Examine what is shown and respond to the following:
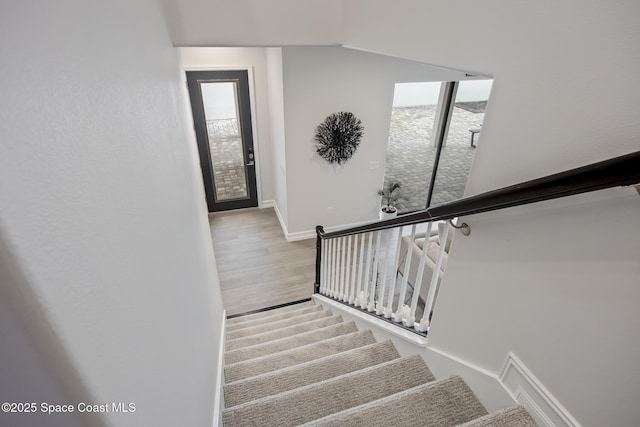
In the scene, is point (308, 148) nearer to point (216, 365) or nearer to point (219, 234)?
point (219, 234)

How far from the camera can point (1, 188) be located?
0.34 m

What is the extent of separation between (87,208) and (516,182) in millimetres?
1127

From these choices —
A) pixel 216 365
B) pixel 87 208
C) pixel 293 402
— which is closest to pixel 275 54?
pixel 216 365

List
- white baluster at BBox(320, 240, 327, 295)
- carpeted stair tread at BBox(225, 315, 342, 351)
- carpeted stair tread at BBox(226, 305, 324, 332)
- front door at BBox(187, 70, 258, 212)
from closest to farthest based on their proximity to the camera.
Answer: carpeted stair tread at BBox(225, 315, 342, 351) < carpeted stair tread at BBox(226, 305, 324, 332) < white baluster at BBox(320, 240, 327, 295) < front door at BBox(187, 70, 258, 212)

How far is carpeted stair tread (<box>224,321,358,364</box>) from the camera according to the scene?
7.79 ft

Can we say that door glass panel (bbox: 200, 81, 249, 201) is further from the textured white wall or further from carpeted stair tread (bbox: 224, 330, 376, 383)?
carpeted stair tread (bbox: 224, 330, 376, 383)

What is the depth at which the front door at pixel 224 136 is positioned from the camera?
15.9 ft

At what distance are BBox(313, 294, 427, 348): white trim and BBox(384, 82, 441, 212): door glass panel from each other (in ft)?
10.8

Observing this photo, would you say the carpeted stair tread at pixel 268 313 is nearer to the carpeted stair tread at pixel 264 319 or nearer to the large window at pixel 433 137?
the carpeted stair tread at pixel 264 319

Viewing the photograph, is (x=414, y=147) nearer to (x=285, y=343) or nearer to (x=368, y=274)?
(x=368, y=274)

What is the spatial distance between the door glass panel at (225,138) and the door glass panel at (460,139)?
328 centimetres

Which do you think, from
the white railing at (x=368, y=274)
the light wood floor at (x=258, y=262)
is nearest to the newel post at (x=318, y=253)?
the white railing at (x=368, y=274)

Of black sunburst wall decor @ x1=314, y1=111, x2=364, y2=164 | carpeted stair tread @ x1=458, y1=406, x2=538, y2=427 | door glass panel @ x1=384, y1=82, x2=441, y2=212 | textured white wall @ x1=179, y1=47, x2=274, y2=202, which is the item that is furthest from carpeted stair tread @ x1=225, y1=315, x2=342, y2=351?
door glass panel @ x1=384, y1=82, x2=441, y2=212

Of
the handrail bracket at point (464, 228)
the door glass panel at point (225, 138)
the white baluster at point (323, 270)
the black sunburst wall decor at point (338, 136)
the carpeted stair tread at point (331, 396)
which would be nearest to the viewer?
the handrail bracket at point (464, 228)
